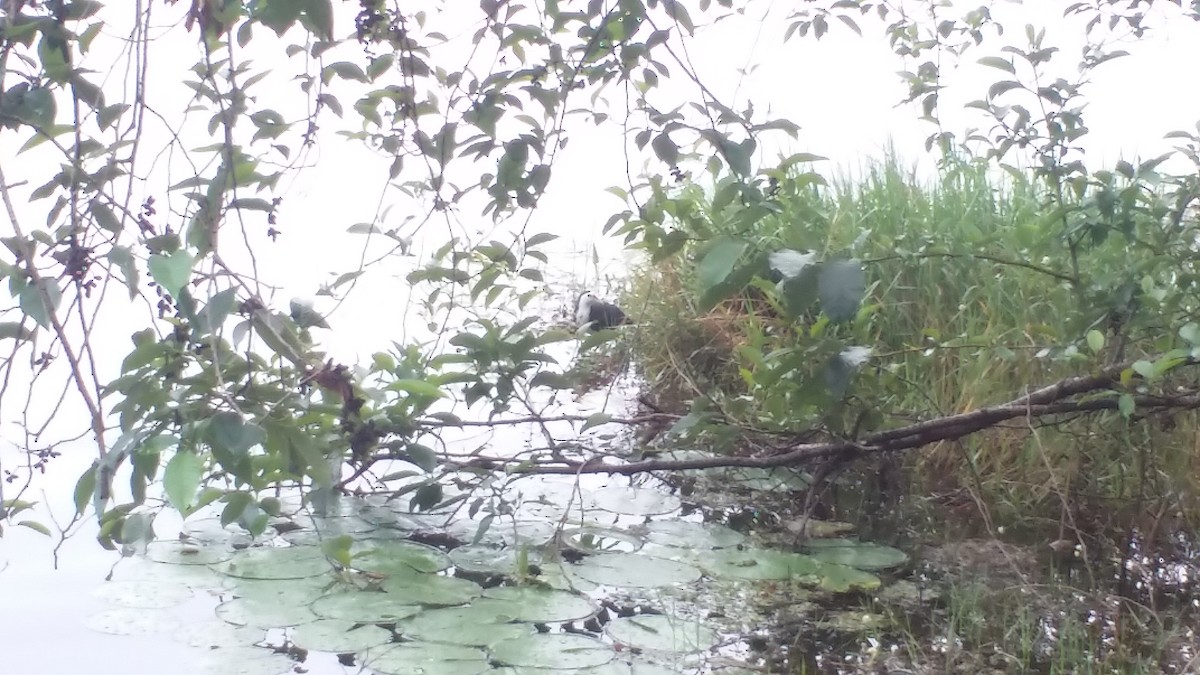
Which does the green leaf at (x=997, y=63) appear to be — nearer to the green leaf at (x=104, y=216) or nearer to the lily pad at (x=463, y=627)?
the lily pad at (x=463, y=627)

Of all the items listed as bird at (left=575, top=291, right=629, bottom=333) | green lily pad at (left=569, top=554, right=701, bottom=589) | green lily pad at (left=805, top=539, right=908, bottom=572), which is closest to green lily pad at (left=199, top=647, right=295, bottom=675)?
green lily pad at (left=569, top=554, right=701, bottom=589)

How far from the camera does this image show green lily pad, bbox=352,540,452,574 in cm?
209

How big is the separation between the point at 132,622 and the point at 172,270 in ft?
4.07

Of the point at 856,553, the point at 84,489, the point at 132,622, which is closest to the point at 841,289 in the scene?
the point at 84,489

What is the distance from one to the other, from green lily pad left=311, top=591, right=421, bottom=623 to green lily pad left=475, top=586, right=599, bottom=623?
0.47ft

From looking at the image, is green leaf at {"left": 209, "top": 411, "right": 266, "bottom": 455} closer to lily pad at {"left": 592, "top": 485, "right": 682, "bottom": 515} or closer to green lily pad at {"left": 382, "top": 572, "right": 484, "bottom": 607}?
green lily pad at {"left": 382, "top": 572, "right": 484, "bottom": 607}

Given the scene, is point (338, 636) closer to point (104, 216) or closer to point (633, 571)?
point (633, 571)

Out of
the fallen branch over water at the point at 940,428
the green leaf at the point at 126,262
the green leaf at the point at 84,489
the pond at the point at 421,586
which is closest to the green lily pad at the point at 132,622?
the pond at the point at 421,586

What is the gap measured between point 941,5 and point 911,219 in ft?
2.86

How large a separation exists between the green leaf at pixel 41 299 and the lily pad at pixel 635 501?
5.50ft

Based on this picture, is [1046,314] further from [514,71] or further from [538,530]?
[514,71]

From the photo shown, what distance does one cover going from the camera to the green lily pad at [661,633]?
1797mm

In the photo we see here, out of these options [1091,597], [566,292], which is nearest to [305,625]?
[1091,597]

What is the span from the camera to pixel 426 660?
172 cm
